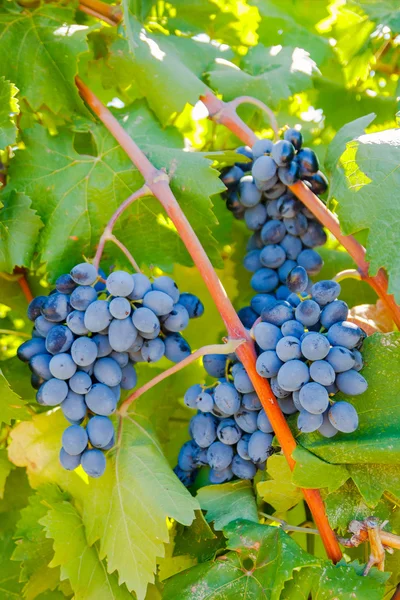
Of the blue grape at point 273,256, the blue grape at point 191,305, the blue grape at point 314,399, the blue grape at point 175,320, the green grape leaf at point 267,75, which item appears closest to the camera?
the blue grape at point 314,399

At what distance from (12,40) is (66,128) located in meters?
0.24

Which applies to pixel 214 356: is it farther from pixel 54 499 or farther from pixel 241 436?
pixel 54 499

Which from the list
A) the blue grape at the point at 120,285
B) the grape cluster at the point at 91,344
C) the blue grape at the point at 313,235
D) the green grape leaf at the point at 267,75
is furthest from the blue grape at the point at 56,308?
the green grape leaf at the point at 267,75

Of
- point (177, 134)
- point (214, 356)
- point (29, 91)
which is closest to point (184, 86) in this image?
point (177, 134)

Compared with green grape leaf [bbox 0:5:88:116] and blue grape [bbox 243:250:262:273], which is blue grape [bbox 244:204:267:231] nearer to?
blue grape [bbox 243:250:262:273]

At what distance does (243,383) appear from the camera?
53.3 inches

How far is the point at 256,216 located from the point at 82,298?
56 cm

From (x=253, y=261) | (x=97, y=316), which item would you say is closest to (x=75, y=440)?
(x=97, y=316)

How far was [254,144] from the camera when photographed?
1624 mm

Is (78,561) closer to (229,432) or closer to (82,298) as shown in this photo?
(229,432)

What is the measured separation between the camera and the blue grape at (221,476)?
1.48 meters

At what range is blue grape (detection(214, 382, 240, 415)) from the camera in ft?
4.48

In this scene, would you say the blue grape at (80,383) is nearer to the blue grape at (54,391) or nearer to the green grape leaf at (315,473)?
the blue grape at (54,391)

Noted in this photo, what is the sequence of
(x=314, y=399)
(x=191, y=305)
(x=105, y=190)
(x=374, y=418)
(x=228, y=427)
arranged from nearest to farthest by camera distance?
(x=314, y=399), (x=374, y=418), (x=228, y=427), (x=191, y=305), (x=105, y=190)
